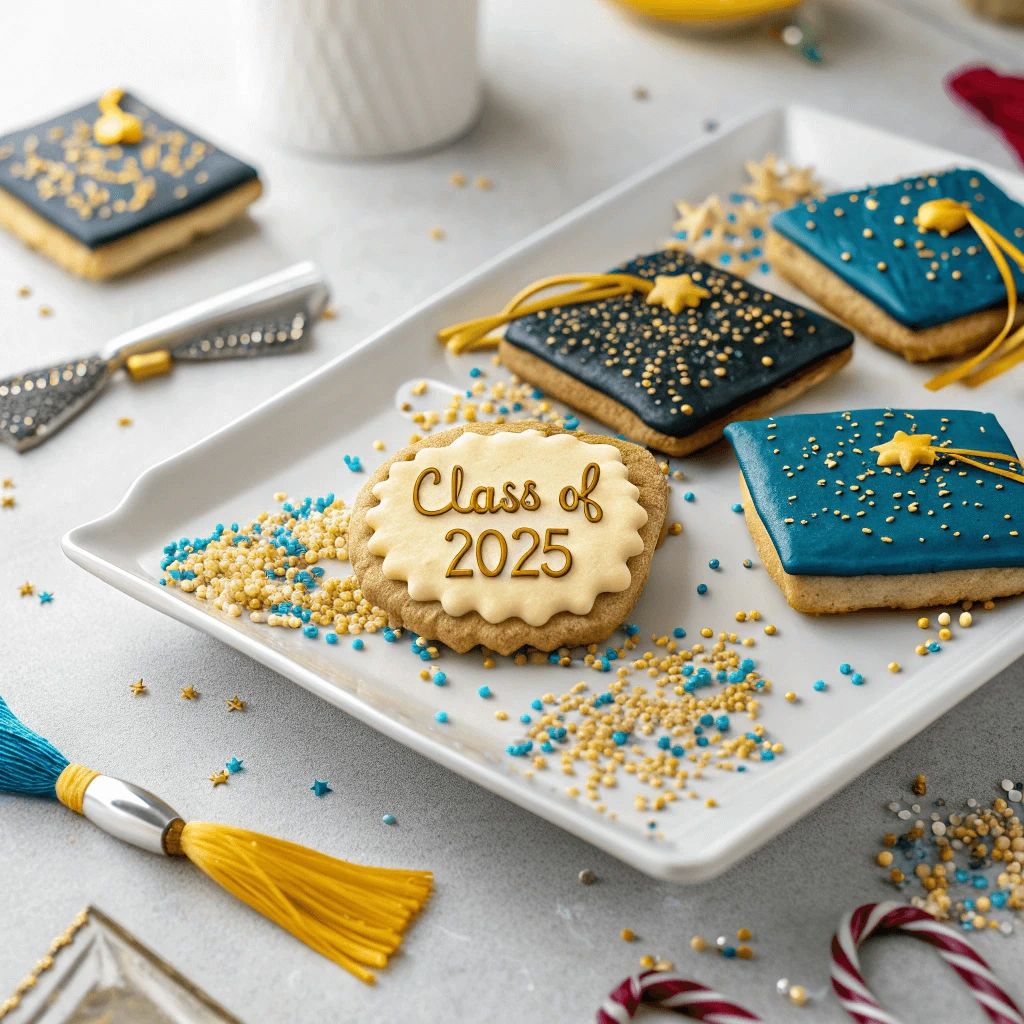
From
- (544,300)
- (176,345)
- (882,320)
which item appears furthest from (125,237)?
(882,320)

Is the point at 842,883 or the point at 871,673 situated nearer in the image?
the point at 842,883

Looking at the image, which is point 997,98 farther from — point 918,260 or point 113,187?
point 113,187

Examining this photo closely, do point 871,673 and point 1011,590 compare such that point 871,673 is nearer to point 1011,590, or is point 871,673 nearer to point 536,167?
point 1011,590

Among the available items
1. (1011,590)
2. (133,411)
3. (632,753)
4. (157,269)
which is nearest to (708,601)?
(632,753)

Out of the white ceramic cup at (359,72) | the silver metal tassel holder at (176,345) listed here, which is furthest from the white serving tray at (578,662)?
the white ceramic cup at (359,72)

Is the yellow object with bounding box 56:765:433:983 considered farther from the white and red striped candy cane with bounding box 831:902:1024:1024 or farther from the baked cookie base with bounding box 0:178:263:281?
the baked cookie base with bounding box 0:178:263:281
